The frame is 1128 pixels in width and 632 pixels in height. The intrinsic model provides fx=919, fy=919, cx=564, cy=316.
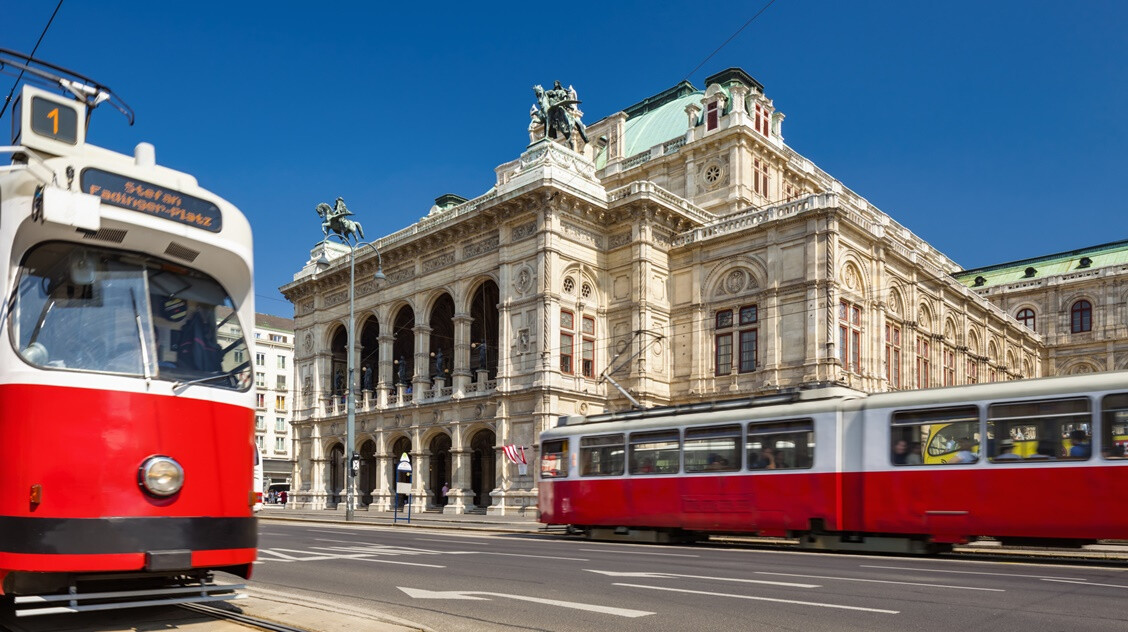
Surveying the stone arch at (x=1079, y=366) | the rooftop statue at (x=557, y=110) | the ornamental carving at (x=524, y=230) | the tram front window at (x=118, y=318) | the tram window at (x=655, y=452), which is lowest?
the tram window at (x=655, y=452)

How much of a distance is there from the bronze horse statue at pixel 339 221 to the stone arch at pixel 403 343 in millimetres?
4740

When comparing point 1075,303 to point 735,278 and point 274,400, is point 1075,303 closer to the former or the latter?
point 735,278

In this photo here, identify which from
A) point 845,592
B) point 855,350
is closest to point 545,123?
point 855,350

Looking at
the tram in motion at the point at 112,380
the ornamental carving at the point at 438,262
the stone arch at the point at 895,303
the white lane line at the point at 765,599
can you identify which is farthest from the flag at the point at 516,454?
the tram in motion at the point at 112,380

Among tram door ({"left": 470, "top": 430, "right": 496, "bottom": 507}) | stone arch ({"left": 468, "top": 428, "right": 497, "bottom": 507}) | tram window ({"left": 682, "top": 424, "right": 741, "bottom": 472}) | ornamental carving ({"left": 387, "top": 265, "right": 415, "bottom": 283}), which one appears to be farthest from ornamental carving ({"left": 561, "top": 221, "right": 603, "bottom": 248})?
tram window ({"left": 682, "top": 424, "right": 741, "bottom": 472})

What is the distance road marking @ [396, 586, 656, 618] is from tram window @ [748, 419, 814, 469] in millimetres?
10754

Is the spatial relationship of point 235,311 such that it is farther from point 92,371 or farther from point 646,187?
point 646,187

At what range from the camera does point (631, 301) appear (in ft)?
135

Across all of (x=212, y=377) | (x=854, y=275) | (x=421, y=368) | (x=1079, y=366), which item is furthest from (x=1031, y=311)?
(x=212, y=377)

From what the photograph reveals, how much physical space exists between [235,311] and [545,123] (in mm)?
37796

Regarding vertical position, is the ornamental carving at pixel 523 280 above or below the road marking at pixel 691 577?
above

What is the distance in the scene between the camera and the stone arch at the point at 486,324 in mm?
45750

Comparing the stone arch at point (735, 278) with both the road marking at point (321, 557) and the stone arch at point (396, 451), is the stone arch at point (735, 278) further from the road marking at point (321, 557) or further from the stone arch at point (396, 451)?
the road marking at point (321, 557)

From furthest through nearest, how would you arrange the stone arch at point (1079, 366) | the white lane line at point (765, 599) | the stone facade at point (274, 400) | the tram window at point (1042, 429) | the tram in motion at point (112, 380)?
the stone facade at point (274, 400) → the stone arch at point (1079, 366) → the tram window at point (1042, 429) → the white lane line at point (765, 599) → the tram in motion at point (112, 380)
